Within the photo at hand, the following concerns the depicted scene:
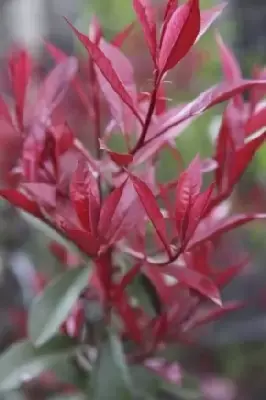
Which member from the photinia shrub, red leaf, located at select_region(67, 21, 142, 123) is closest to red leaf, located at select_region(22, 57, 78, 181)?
the photinia shrub

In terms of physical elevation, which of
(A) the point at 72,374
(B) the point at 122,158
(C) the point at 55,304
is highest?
(B) the point at 122,158

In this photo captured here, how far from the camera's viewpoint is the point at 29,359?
536 mm

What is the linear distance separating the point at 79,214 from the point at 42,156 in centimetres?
9

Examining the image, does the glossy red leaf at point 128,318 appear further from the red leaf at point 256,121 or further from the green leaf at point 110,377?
A: the red leaf at point 256,121

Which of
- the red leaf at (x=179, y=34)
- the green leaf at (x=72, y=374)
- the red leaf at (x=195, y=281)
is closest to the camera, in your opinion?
the red leaf at (x=179, y=34)

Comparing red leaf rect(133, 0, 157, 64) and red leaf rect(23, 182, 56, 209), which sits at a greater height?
red leaf rect(133, 0, 157, 64)

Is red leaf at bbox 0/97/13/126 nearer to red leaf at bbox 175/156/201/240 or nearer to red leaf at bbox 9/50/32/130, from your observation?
red leaf at bbox 9/50/32/130

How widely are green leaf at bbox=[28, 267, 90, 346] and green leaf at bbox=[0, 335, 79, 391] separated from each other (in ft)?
0.15

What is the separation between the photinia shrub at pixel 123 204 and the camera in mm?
414

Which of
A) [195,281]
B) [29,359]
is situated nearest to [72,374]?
[29,359]

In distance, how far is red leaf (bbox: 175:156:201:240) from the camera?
0.41 metres

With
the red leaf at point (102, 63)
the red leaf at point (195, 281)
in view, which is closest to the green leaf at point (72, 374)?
the red leaf at point (195, 281)

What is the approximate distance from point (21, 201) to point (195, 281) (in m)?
0.14

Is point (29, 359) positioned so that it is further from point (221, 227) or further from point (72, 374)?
point (221, 227)
